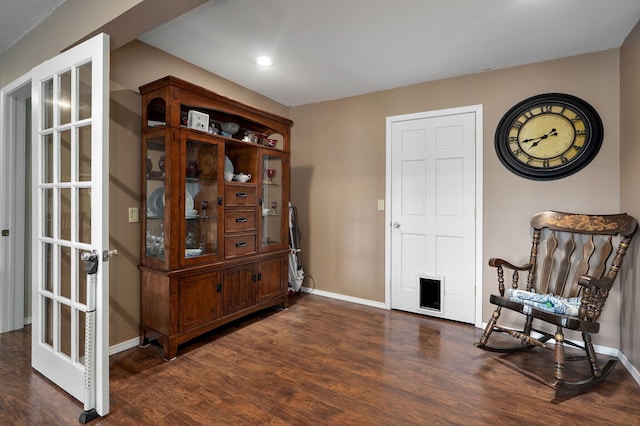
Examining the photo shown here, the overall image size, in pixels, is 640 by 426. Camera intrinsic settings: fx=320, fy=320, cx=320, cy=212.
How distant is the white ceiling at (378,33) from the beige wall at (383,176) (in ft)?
0.60

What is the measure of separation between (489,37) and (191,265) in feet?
9.35

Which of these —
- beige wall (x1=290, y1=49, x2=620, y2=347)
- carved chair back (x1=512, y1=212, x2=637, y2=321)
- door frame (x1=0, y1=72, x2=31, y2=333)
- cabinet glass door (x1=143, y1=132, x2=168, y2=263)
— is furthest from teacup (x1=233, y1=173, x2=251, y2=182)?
carved chair back (x1=512, y1=212, x2=637, y2=321)

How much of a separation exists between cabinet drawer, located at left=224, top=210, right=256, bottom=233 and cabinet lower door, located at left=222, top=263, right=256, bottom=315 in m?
0.35

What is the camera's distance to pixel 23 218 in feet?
9.34

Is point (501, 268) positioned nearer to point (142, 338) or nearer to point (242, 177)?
point (242, 177)

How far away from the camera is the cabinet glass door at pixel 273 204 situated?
324 cm

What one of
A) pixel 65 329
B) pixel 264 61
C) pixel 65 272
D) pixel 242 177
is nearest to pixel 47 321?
pixel 65 329

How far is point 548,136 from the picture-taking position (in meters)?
2.73

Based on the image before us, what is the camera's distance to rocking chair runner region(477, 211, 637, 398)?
2043mm

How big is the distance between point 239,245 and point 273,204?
0.64 m

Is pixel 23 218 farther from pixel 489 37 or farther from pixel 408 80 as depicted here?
pixel 489 37

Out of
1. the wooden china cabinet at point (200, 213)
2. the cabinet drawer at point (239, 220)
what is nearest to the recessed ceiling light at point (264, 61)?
the wooden china cabinet at point (200, 213)

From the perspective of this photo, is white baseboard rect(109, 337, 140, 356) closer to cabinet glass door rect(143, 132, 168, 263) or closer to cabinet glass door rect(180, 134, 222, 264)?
cabinet glass door rect(143, 132, 168, 263)

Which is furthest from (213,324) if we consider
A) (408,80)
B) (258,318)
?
(408,80)
